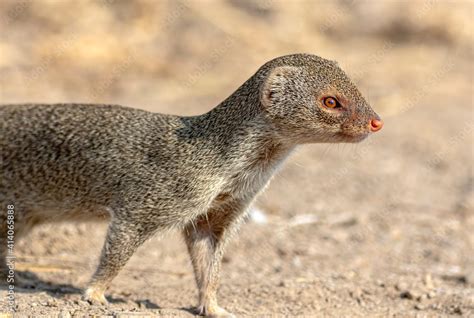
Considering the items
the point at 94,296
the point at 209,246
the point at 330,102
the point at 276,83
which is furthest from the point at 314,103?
the point at 94,296

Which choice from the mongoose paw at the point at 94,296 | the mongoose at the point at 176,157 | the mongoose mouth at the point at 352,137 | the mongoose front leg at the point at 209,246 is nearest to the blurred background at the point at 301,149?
the mongoose paw at the point at 94,296

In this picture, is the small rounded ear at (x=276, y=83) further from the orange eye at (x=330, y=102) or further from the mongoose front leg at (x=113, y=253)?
the mongoose front leg at (x=113, y=253)

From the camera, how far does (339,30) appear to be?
1501cm

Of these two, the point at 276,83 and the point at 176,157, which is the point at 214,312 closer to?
the point at 176,157

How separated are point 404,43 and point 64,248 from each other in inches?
370

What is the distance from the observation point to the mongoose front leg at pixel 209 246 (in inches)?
220

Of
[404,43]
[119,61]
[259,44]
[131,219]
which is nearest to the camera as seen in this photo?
[131,219]

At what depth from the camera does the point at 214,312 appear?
5.49 metres

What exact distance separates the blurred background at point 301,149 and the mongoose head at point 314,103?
139cm

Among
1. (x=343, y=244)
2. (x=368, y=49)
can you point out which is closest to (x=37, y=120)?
(x=343, y=244)

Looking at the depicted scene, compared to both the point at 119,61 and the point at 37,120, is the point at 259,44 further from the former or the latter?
the point at 37,120

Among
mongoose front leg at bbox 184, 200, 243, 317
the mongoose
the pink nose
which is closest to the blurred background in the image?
mongoose front leg at bbox 184, 200, 243, 317

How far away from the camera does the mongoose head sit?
5.01 m

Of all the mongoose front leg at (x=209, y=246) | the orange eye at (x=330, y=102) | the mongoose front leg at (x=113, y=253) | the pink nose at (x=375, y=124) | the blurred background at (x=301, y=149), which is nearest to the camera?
the pink nose at (x=375, y=124)
